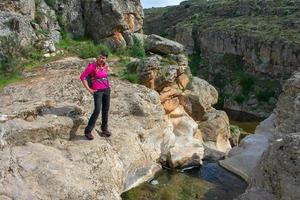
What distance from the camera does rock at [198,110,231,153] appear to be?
82.3 ft

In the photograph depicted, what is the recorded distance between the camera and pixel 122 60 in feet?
73.7

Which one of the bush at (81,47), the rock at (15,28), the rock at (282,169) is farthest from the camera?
the bush at (81,47)

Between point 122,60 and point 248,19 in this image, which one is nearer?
point 122,60

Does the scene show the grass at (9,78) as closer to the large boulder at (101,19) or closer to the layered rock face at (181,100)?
the layered rock face at (181,100)

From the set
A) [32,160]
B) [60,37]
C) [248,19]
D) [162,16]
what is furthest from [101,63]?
[162,16]

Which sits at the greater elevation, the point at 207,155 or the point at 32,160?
the point at 32,160

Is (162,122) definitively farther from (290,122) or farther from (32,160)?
(32,160)

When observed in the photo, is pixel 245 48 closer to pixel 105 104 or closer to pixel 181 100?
pixel 181 100

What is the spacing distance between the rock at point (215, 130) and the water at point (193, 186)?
5.51 m

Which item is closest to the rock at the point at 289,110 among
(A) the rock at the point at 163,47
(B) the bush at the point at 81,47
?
(A) the rock at the point at 163,47

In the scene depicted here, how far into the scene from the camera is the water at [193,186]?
15.2 metres

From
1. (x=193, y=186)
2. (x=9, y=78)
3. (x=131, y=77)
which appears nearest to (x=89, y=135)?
(x=193, y=186)

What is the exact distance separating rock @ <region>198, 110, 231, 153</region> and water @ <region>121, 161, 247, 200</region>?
5.51 meters

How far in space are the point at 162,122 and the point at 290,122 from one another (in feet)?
15.3
